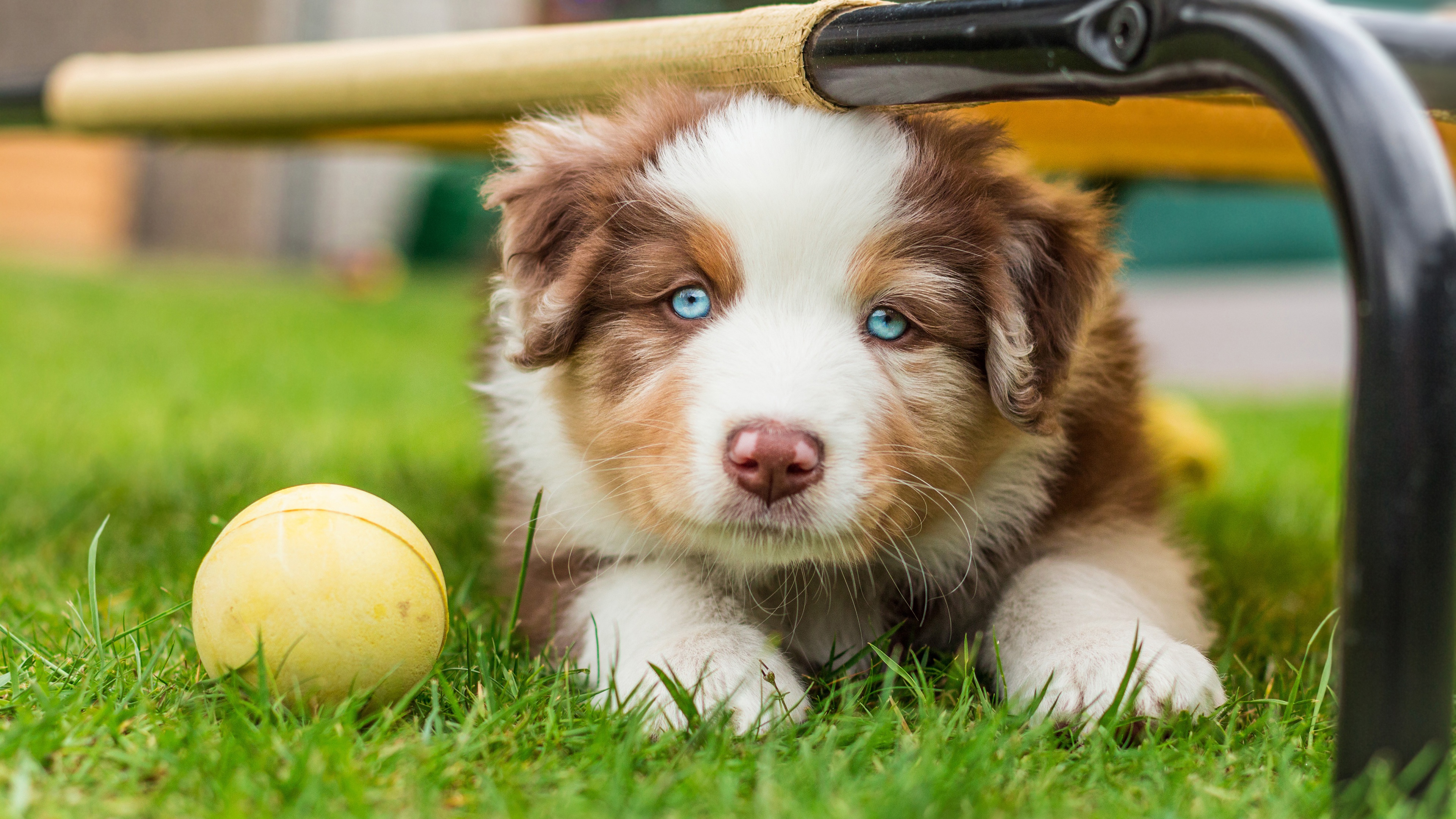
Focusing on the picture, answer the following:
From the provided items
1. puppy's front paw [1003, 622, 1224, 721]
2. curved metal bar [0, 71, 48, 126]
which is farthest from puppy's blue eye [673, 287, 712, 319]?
curved metal bar [0, 71, 48, 126]

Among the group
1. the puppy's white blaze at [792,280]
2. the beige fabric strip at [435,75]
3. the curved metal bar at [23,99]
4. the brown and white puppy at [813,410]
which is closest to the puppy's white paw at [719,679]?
the brown and white puppy at [813,410]

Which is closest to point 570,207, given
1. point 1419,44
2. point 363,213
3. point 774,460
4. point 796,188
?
point 796,188

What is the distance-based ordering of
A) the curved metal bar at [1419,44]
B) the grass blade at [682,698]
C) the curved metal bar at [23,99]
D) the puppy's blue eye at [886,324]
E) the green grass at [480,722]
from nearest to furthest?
the curved metal bar at [1419,44]
the green grass at [480,722]
the grass blade at [682,698]
the puppy's blue eye at [886,324]
the curved metal bar at [23,99]

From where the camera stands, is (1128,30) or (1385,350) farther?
(1128,30)

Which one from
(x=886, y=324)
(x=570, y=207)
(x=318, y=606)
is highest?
(x=570, y=207)

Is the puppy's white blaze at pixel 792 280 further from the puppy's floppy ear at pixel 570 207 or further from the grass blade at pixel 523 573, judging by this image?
the grass blade at pixel 523 573

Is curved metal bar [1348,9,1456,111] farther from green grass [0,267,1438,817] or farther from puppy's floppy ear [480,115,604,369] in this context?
puppy's floppy ear [480,115,604,369]

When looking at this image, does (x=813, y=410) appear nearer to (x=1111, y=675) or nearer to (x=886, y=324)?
(x=886, y=324)
